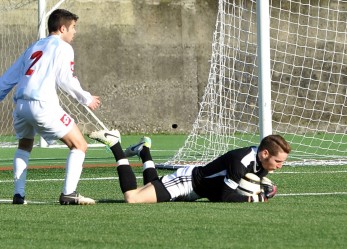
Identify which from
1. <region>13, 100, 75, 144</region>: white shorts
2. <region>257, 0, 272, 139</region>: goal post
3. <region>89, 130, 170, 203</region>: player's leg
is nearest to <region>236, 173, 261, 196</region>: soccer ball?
<region>89, 130, 170, 203</region>: player's leg

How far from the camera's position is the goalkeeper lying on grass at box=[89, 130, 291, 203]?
852 cm

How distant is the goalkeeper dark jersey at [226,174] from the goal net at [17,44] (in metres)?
11.7

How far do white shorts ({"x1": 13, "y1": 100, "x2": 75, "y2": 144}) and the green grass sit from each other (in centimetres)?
59

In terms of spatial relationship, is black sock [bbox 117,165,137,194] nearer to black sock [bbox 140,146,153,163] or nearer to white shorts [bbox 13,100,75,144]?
black sock [bbox 140,146,153,163]

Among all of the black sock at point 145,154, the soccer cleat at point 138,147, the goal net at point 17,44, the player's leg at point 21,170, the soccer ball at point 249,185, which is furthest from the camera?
the goal net at point 17,44

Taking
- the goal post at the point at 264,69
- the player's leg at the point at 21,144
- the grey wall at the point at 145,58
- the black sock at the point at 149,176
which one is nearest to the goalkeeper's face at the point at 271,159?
the black sock at the point at 149,176

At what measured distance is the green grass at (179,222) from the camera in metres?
6.27

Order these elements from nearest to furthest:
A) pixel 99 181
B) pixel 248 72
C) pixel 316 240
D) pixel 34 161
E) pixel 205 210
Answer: pixel 316 240
pixel 205 210
pixel 99 181
pixel 34 161
pixel 248 72

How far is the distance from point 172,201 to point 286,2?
1248 cm

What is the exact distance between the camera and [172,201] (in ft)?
29.3

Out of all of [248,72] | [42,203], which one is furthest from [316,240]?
[248,72]

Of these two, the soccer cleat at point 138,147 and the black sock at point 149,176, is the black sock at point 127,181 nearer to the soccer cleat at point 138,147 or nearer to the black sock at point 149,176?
the black sock at point 149,176

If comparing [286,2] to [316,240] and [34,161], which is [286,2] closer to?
[34,161]

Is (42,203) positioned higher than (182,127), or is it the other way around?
(42,203)
